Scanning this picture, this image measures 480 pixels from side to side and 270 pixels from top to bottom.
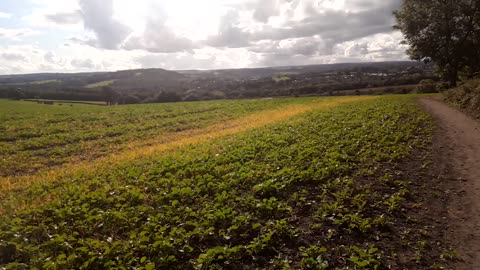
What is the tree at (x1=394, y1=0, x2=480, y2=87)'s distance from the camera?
40719 mm

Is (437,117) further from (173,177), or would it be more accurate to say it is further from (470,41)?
(470,41)

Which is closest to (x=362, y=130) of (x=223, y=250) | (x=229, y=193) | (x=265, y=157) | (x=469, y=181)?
(x=265, y=157)

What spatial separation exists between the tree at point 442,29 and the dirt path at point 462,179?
27.2 m

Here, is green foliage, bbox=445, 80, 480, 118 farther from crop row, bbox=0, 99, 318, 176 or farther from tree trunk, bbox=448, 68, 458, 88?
crop row, bbox=0, 99, 318, 176

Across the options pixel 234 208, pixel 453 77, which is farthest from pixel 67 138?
pixel 453 77

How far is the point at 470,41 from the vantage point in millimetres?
43094

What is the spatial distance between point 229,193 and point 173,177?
113 inches

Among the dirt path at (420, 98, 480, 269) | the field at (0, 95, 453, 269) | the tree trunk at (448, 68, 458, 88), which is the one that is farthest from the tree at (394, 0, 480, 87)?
the field at (0, 95, 453, 269)

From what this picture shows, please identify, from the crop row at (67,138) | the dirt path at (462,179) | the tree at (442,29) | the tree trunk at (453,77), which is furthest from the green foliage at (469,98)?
the crop row at (67,138)

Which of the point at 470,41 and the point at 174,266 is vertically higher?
the point at 470,41

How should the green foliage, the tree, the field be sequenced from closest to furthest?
the field, the green foliage, the tree

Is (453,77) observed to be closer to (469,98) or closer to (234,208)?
(469,98)

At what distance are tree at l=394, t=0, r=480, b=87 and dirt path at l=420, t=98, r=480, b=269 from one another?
27247mm

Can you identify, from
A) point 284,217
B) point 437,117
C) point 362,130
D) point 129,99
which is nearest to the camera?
point 284,217
